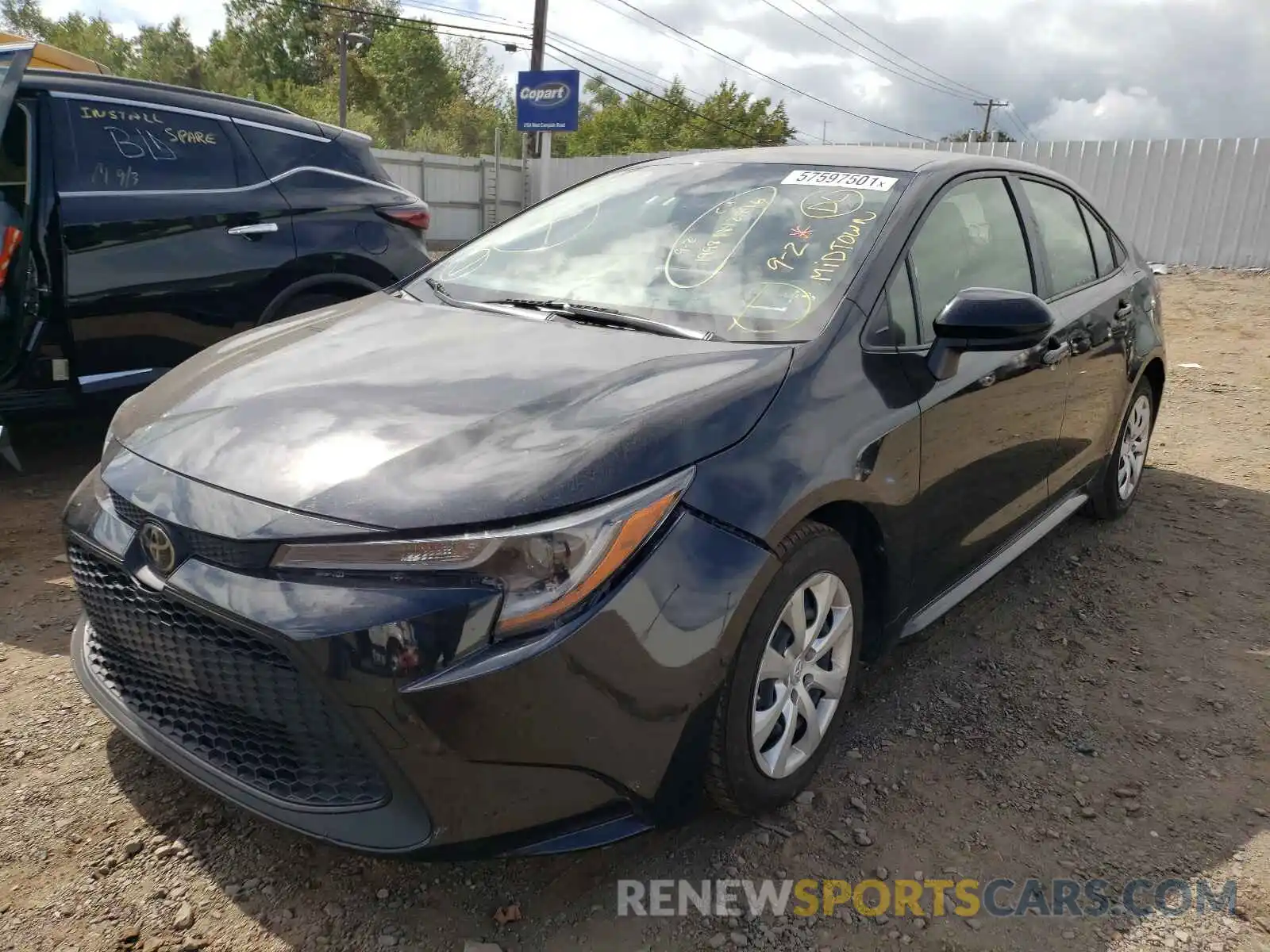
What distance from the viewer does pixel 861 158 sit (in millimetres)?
3168

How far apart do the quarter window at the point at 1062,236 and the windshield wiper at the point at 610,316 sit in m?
1.73

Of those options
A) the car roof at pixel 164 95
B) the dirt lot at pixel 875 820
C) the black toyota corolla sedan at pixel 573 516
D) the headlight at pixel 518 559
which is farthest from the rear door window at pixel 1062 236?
the car roof at pixel 164 95

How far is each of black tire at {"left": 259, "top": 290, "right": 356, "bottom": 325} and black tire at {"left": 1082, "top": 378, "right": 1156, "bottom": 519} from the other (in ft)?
11.8

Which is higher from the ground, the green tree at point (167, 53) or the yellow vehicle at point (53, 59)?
the green tree at point (167, 53)

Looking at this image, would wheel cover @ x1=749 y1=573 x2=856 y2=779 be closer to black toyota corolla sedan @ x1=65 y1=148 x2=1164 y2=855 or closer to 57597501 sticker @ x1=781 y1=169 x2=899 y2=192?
black toyota corolla sedan @ x1=65 y1=148 x2=1164 y2=855

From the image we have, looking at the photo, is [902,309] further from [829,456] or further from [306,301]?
[306,301]

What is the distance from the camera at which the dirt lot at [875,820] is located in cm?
205

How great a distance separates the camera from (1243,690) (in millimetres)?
3158

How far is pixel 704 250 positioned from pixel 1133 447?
2.83 m

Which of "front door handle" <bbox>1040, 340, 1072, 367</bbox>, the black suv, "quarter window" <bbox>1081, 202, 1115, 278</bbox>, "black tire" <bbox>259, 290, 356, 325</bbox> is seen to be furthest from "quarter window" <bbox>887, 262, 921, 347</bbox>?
the black suv

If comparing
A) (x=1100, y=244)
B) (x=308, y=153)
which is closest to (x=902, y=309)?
(x=1100, y=244)

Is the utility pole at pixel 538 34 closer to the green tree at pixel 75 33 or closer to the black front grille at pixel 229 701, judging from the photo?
the black front grille at pixel 229 701

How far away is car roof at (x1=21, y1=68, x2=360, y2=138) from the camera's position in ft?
14.0

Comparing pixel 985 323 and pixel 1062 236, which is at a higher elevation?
pixel 1062 236
